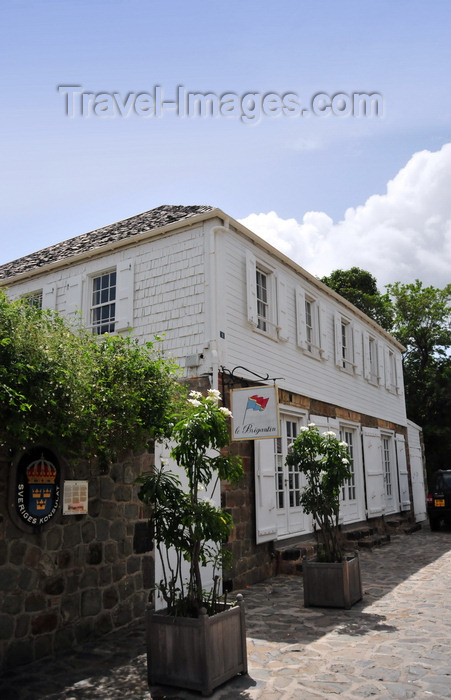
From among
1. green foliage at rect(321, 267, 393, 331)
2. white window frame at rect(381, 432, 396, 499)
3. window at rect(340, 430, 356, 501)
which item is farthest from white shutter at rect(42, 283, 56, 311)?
green foliage at rect(321, 267, 393, 331)

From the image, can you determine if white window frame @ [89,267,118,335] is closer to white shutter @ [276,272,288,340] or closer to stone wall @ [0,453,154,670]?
white shutter @ [276,272,288,340]

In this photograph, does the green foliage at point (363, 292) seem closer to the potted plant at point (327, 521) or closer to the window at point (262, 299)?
→ the window at point (262, 299)

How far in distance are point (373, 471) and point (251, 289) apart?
712 cm

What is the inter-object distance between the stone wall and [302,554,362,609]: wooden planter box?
1946 millimetres

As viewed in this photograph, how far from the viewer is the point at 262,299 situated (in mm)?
10617

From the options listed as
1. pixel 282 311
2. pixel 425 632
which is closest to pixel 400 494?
pixel 282 311

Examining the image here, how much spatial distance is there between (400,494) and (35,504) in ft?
44.8

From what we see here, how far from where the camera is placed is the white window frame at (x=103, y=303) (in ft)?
34.1

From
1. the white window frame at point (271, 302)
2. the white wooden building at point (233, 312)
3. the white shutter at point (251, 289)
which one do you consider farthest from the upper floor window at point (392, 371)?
the white shutter at point (251, 289)

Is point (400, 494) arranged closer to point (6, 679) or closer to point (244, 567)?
point (244, 567)

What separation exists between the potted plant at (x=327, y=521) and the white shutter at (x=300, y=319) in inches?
155

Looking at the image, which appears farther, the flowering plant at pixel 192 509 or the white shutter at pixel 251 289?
the white shutter at pixel 251 289

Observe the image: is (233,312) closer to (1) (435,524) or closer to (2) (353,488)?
(2) (353,488)

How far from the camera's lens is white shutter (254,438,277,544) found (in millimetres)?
9070
